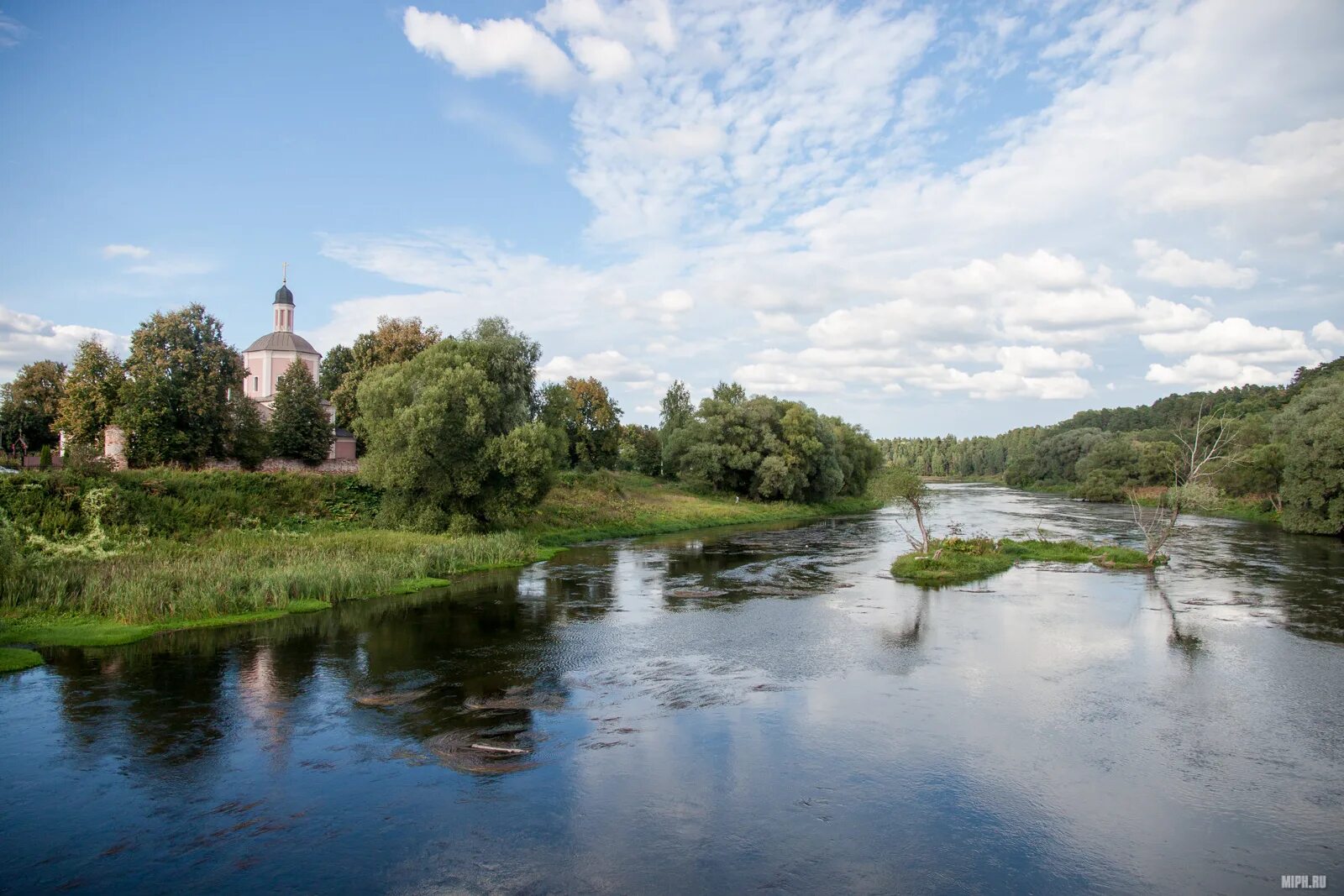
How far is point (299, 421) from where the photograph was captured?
56.3 metres

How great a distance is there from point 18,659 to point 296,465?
40.8 meters

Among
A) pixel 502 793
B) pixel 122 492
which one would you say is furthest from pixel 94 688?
pixel 122 492

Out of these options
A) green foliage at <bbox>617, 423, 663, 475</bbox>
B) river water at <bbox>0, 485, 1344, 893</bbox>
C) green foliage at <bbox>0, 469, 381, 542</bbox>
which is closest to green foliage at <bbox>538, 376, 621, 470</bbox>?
green foliage at <bbox>617, 423, 663, 475</bbox>

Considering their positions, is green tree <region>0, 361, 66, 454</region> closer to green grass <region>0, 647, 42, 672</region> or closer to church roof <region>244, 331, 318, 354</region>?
church roof <region>244, 331, 318, 354</region>

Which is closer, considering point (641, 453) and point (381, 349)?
point (381, 349)

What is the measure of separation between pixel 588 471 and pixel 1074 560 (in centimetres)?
4566

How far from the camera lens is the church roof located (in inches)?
2717

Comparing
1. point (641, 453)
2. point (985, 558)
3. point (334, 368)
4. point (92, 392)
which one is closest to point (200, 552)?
point (92, 392)

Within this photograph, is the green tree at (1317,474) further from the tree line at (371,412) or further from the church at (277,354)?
the church at (277,354)

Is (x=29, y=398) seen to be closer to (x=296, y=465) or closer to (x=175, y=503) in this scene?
(x=296, y=465)

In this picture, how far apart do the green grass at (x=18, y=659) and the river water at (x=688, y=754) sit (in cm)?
63

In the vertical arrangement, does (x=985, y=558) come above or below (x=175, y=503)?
below

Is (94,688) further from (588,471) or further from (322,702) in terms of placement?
(588,471)

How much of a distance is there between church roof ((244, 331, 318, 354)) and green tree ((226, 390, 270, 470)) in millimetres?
19677
